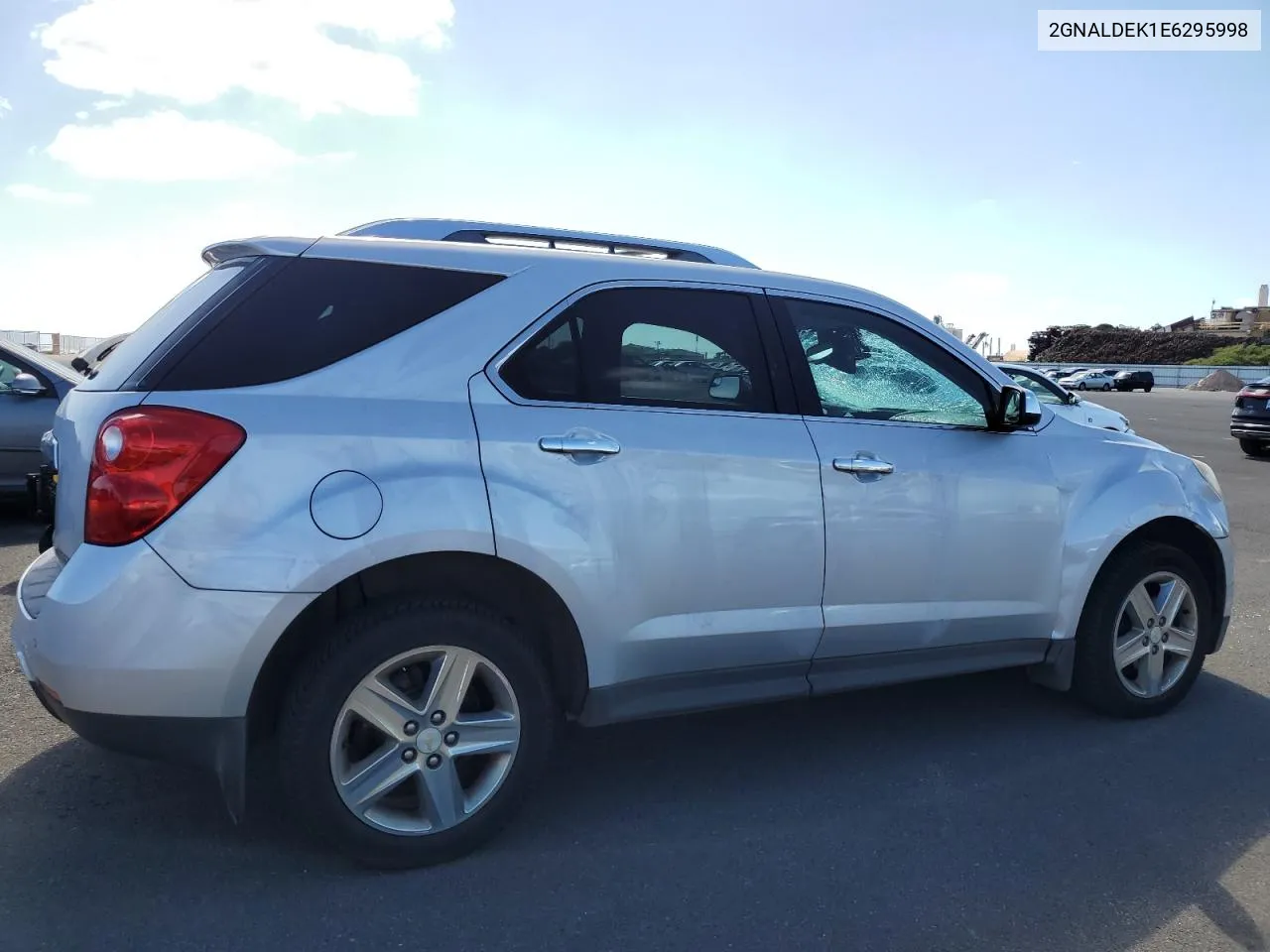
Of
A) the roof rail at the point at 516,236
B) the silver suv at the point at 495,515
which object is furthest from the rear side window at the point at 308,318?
the roof rail at the point at 516,236

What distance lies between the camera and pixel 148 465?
107 inches

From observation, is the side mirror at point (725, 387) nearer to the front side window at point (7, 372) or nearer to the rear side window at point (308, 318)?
the rear side window at point (308, 318)

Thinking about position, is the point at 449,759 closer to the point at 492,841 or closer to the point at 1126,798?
the point at 492,841

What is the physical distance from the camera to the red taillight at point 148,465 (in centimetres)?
270

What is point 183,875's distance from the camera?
296 centimetres

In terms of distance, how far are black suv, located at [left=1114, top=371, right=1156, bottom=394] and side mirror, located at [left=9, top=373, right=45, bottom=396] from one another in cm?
5947

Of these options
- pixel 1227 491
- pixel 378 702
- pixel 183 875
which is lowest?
pixel 1227 491

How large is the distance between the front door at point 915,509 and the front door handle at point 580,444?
81cm

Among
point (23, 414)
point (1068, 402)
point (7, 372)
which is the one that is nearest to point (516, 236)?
point (23, 414)

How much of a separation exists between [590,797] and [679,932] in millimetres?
887

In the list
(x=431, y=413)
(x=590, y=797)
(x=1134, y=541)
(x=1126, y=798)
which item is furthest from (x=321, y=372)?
(x=1134, y=541)

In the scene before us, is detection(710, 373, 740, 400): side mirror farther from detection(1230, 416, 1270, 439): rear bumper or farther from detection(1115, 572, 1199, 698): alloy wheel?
detection(1230, 416, 1270, 439): rear bumper

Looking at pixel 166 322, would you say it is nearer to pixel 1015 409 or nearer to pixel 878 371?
pixel 878 371

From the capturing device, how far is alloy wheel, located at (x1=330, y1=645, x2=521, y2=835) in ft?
9.62
